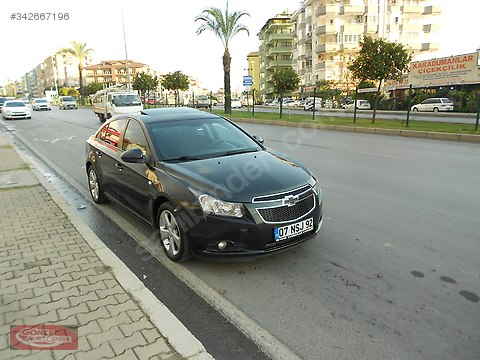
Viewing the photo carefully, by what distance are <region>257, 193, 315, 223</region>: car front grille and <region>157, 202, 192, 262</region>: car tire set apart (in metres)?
0.81

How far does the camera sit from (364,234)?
443 centimetres

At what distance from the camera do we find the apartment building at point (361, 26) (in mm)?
66438

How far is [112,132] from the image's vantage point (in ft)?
18.0

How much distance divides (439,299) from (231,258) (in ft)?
5.89

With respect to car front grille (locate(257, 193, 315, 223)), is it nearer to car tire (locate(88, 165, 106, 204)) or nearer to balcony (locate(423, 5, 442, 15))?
car tire (locate(88, 165, 106, 204))

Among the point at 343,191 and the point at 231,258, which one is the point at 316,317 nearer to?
the point at 231,258

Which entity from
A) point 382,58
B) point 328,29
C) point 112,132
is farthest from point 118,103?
point 328,29

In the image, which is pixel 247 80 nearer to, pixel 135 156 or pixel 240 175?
pixel 135 156

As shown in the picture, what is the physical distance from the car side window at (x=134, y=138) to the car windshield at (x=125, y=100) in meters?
19.2

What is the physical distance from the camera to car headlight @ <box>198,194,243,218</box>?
11.0 feet

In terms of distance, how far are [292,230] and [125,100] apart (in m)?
21.7

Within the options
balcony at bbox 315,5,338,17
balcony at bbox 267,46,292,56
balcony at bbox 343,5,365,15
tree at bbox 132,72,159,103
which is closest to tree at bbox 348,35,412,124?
tree at bbox 132,72,159,103

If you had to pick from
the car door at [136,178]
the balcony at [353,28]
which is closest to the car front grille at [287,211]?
the car door at [136,178]

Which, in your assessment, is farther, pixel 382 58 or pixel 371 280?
pixel 382 58
